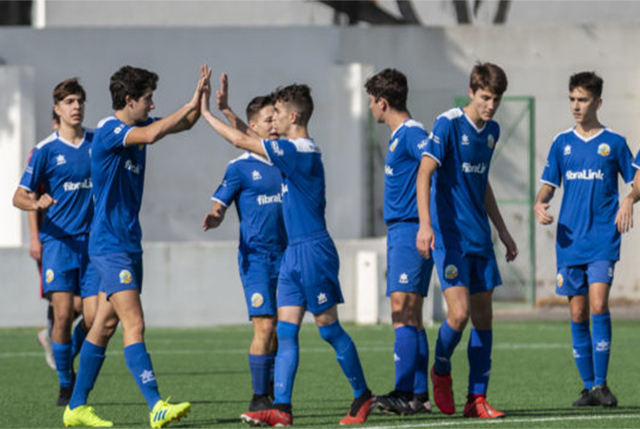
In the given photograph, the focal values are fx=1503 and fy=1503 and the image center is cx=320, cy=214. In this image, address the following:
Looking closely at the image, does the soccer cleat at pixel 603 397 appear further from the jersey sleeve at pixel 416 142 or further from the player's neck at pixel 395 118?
the player's neck at pixel 395 118

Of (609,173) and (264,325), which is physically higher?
(609,173)

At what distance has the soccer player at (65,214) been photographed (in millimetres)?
9977

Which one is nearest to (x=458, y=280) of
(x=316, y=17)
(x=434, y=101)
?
(x=434, y=101)

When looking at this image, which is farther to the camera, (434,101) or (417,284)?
(434,101)

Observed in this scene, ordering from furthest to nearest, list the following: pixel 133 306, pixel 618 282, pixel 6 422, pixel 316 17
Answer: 1. pixel 316 17
2. pixel 618 282
3. pixel 6 422
4. pixel 133 306

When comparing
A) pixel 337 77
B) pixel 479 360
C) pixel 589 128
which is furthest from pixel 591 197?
pixel 337 77

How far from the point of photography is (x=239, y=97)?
70.5 ft

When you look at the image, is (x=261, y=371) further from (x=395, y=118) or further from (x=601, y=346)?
(x=601, y=346)

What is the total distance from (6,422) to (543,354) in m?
6.24

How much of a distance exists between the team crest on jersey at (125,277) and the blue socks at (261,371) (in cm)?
103

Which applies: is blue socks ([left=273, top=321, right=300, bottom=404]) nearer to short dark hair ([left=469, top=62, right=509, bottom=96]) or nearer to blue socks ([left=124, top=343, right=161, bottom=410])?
blue socks ([left=124, top=343, right=161, bottom=410])

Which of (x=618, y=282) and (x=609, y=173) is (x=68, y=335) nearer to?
(x=609, y=173)

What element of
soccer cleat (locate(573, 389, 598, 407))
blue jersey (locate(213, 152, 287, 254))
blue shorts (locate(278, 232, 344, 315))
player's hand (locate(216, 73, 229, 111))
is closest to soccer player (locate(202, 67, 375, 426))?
blue shorts (locate(278, 232, 344, 315))

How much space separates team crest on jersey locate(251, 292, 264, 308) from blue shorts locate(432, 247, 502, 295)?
1174 mm
